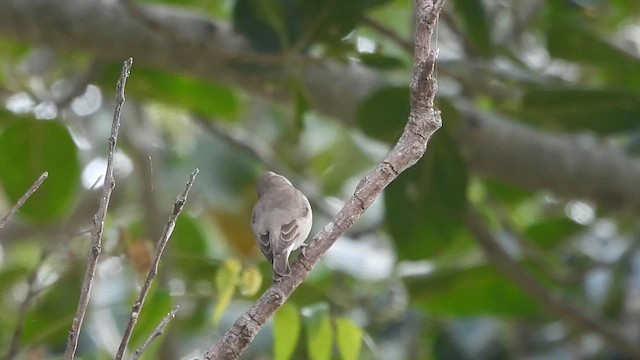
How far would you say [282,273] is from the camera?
1703 millimetres

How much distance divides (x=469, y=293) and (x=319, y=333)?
125cm

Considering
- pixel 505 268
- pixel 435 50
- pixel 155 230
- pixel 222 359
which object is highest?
pixel 505 268

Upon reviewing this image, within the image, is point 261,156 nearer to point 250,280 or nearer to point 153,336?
point 250,280

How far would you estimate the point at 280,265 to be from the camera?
71.4 inches

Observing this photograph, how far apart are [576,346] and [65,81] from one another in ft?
6.35

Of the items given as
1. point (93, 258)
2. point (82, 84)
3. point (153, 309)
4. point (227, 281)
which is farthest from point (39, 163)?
point (93, 258)

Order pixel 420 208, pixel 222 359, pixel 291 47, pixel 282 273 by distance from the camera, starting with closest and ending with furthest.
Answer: pixel 222 359 < pixel 282 273 < pixel 291 47 < pixel 420 208

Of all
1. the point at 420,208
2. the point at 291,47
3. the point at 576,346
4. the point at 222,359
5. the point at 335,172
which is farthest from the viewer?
the point at 335,172

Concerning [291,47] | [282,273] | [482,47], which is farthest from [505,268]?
[282,273]

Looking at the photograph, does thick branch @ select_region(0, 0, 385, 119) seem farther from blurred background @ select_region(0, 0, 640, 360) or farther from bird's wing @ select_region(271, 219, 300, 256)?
bird's wing @ select_region(271, 219, 300, 256)

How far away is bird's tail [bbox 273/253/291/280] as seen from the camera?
5.64 feet

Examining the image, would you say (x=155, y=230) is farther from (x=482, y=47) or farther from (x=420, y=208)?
(x=482, y=47)

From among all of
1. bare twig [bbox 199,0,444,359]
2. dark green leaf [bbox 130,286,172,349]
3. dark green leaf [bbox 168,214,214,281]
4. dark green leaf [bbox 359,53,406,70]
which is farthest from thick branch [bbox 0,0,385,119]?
bare twig [bbox 199,0,444,359]

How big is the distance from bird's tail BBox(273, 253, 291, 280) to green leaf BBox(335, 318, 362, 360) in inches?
9.1
